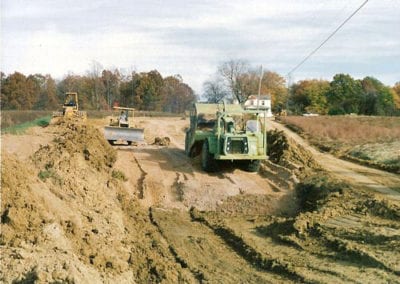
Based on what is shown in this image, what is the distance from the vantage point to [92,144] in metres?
19.4

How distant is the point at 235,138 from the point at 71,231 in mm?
9897

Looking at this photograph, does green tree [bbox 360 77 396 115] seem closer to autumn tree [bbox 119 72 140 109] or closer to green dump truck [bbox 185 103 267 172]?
autumn tree [bbox 119 72 140 109]

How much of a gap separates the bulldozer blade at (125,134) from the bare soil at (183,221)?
808 cm

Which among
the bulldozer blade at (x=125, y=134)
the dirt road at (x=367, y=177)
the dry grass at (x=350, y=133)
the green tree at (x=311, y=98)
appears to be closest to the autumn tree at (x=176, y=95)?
the green tree at (x=311, y=98)

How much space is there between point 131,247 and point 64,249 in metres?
2.64

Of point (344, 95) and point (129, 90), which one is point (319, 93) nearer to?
point (344, 95)

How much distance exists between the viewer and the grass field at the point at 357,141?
1048 inches

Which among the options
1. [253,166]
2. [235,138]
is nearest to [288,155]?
[253,166]

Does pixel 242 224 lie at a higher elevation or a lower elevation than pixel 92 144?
lower

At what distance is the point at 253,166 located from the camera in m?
19.8

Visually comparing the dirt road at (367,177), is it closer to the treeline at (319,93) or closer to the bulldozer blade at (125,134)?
the bulldozer blade at (125,134)

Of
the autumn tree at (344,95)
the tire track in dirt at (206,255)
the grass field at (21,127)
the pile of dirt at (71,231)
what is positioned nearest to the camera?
the pile of dirt at (71,231)

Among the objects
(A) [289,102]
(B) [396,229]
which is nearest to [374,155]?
(B) [396,229]

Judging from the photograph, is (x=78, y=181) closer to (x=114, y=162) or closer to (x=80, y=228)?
(x=80, y=228)
